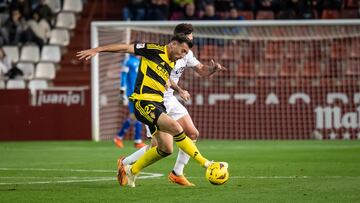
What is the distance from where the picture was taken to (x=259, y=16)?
25422 millimetres

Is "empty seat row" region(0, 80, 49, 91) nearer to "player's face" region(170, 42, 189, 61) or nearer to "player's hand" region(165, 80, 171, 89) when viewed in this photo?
"player's hand" region(165, 80, 171, 89)

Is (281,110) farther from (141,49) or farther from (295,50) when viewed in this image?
(141,49)

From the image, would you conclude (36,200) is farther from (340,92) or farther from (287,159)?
(340,92)

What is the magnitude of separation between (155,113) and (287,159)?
570 cm

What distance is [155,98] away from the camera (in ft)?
34.9

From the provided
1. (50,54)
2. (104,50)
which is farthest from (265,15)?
(104,50)

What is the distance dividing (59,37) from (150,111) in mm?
16985

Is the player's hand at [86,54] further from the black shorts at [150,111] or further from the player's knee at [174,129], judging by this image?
the player's knee at [174,129]

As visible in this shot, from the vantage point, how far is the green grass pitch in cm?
938

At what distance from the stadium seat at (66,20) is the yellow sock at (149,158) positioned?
1705 cm

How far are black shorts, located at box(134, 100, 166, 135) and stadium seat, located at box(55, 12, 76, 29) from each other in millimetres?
17213

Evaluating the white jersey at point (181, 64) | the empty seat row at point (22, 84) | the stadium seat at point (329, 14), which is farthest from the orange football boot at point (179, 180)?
the stadium seat at point (329, 14)

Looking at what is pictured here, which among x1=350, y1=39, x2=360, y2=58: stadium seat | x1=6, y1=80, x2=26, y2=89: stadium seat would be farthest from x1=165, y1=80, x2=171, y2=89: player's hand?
x1=6, y1=80, x2=26, y2=89: stadium seat

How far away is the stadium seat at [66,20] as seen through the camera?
27.4m
